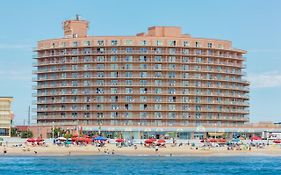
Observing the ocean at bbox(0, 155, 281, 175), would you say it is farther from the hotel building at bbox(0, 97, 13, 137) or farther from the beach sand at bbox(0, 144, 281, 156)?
the hotel building at bbox(0, 97, 13, 137)

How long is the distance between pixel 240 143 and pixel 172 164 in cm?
5843

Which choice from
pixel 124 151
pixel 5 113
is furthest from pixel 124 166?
pixel 5 113

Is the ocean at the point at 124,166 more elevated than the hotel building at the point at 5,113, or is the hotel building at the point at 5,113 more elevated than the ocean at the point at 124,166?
the hotel building at the point at 5,113

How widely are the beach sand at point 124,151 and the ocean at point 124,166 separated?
731cm

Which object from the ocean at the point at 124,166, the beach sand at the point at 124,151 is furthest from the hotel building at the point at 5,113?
the ocean at the point at 124,166

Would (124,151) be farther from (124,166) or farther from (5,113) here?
(5,113)

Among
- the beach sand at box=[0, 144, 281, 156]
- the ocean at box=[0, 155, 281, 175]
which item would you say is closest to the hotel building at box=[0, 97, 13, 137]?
the beach sand at box=[0, 144, 281, 156]

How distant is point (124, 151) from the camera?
15875 centimetres

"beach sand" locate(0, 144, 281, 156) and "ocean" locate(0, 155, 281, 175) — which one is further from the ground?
"beach sand" locate(0, 144, 281, 156)

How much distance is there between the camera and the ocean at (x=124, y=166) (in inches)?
4326

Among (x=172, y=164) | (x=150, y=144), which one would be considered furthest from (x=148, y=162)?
(x=150, y=144)

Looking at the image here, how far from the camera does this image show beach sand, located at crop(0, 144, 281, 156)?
153000 mm

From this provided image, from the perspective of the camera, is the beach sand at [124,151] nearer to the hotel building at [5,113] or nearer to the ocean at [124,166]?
the ocean at [124,166]

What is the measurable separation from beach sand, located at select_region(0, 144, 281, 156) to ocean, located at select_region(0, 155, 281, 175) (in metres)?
7.31
